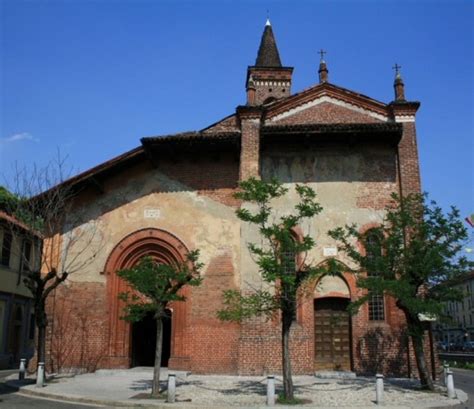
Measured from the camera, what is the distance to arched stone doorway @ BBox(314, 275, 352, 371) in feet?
56.7

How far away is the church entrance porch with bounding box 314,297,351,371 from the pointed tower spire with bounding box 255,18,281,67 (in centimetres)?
2549

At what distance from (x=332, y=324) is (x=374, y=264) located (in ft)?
14.4

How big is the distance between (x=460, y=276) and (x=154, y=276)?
8662 millimetres

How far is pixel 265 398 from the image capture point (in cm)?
1204

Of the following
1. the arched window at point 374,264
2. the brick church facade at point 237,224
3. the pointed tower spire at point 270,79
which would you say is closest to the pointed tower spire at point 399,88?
the brick church facade at point 237,224

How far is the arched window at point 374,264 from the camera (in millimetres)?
14241

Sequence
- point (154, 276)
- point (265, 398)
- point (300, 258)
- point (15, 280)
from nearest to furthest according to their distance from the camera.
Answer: point (265, 398), point (154, 276), point (300, 258), point (15, 280)

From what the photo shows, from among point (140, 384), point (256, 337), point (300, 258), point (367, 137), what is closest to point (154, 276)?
point (140, 384)

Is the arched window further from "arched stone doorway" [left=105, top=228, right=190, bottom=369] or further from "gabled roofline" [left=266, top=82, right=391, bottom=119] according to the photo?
"arched stone doorway" [left=105, top=228, right=190, bottom=369]

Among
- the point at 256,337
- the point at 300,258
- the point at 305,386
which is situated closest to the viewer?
the point at 305,386

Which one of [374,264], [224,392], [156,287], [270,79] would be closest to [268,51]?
[270,79]

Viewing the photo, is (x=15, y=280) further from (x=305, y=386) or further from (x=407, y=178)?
(x=407, y=178)

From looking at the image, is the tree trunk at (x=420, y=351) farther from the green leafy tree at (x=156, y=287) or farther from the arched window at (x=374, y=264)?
the green leafy tree at (x=156, y=287)

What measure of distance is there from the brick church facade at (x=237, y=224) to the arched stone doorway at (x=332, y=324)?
4 centimetres
